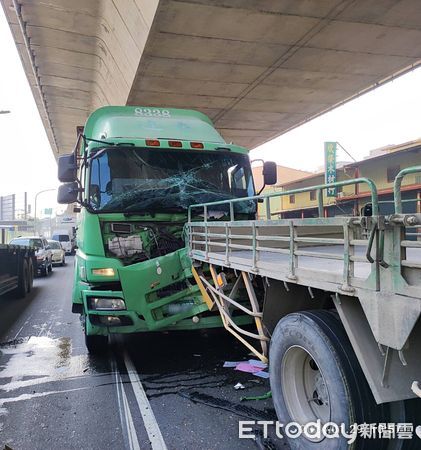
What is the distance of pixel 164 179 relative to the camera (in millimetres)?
5812

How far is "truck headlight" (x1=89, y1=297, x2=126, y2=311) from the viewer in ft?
16.4

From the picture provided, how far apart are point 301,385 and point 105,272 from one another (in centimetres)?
267

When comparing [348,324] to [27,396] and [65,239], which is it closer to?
[27,396]

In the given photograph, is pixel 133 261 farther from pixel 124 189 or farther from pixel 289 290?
pixel 289 290

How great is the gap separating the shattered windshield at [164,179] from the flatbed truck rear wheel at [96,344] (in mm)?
1787

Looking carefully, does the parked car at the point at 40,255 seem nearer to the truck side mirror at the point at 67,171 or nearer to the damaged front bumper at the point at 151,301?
the truck side mirror at the point at 67,171

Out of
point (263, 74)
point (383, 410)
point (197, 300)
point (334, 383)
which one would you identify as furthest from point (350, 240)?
point (263, 74)

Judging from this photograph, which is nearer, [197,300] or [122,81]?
[197,300]

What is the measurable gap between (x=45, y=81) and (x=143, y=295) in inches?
618

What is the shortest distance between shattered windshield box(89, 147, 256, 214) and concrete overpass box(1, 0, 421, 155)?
5234 millimetres

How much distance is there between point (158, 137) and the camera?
600 cm

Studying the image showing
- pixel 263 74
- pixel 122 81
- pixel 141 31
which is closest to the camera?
pixel 141 31

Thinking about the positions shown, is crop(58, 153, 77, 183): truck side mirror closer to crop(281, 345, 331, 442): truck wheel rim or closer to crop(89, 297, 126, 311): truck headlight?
crop(89, 297, 126, 311): truck headlight

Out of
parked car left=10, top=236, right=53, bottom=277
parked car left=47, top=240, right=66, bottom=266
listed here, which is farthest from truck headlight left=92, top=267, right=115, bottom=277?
parked car left=47, top=240, right=66, bottom=266
